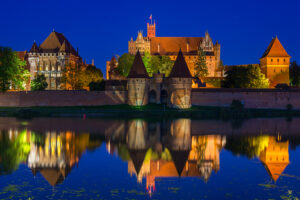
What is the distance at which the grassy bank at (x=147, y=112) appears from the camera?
38.8m

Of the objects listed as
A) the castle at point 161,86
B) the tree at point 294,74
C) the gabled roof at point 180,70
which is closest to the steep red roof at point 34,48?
the castle at point 161,86

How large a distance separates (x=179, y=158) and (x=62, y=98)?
106 feet

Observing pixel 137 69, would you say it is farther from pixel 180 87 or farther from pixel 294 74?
pixel 294 74

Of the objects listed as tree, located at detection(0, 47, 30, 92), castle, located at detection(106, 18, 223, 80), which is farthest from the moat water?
castle, located at detection(106, 18, 223, 80)

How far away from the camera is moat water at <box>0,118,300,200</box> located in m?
11.5

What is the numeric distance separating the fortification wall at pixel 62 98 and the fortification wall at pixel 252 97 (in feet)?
33.5

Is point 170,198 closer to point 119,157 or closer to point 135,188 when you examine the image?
point 135,188

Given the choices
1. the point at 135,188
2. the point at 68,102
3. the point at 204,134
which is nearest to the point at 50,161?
the point at 135,188

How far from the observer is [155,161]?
639 inches

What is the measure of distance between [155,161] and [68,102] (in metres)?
32.3

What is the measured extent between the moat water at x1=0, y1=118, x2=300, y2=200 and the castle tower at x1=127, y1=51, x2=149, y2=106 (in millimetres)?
17598

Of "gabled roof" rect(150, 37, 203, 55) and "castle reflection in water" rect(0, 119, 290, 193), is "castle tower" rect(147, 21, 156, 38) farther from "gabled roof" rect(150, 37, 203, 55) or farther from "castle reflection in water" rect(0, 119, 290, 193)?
"castle reflection in water" rect(0, 119, 290, 193)

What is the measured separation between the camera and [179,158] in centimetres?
1705

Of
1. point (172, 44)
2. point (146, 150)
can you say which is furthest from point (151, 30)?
point (146, 150)
